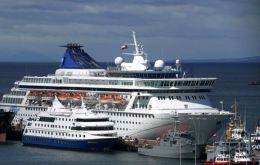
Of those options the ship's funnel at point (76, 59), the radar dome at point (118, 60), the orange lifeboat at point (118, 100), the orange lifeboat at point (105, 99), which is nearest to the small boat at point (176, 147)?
the orange lifeboat at point (118, 100)

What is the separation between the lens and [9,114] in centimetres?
6744

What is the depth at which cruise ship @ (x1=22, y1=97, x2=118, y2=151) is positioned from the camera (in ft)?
198

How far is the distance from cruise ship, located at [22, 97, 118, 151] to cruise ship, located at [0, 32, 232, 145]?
1759 millimetres

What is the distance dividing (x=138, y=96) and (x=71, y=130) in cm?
519

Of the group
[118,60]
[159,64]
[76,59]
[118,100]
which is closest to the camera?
[118,100]

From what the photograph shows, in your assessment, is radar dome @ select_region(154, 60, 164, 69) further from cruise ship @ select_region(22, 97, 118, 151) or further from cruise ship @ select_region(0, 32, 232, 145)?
cruise ship @ select_region(22, 97, 118, 151)

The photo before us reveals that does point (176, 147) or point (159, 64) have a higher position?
point (159, 64)

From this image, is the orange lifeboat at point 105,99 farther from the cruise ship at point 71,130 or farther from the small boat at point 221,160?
the small boat at point 221,160

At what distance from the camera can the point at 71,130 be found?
202 ft

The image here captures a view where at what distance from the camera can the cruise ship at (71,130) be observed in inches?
2379

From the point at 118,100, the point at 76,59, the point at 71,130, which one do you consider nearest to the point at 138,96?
the point at 118,100

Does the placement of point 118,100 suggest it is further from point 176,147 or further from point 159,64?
point 176,147

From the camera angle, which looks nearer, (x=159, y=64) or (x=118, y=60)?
(x=159, y=64)

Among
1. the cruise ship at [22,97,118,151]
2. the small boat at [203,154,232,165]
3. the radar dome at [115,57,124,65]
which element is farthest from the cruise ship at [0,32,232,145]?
the small boat at [203,154,232,165]
